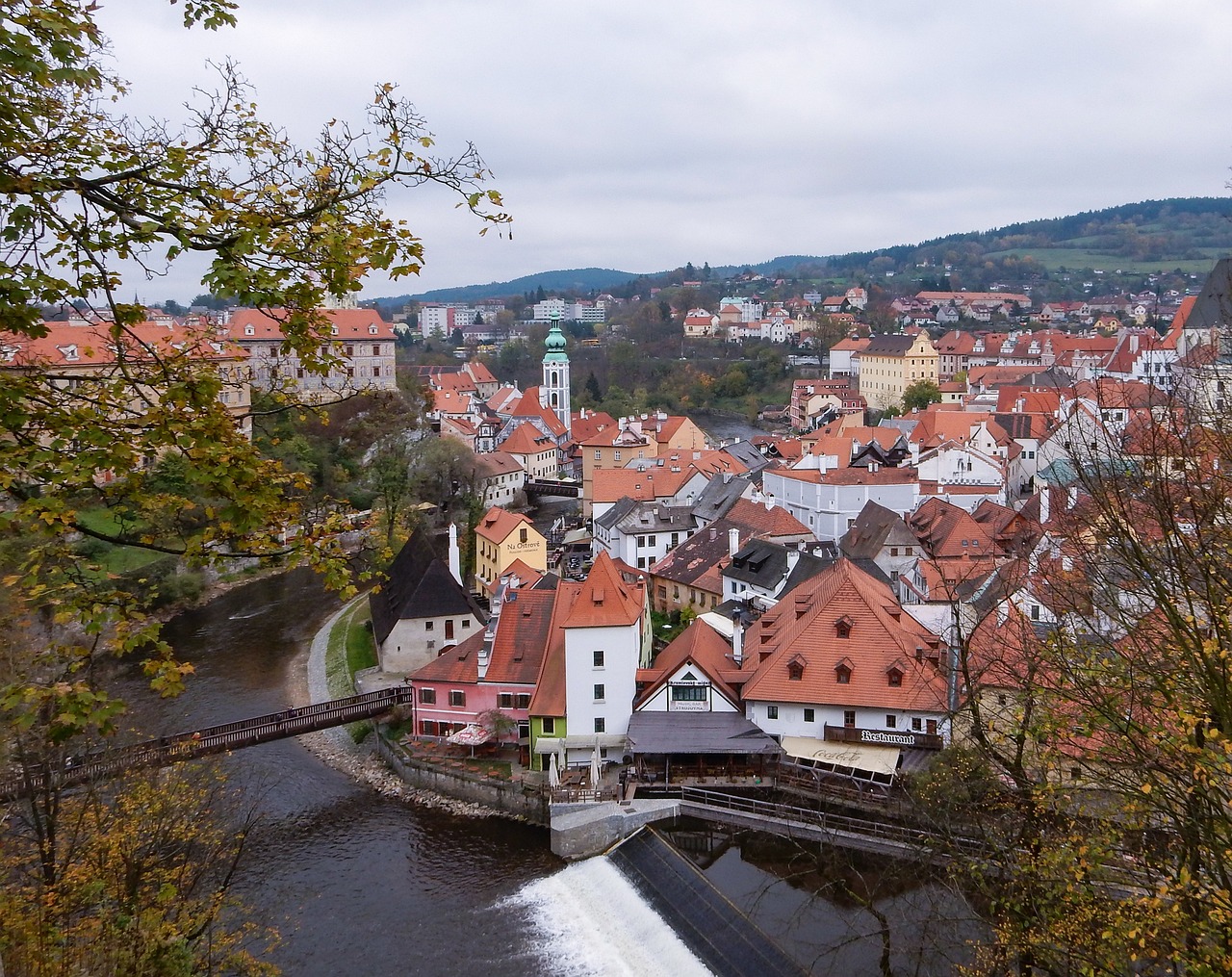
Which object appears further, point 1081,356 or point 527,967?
point 1081,356

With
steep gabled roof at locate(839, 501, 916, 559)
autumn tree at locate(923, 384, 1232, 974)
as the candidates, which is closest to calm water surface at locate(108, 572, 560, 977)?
autumn tree at locate(923, 384, 1232, 974)

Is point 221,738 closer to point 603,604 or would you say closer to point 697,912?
point 603,604

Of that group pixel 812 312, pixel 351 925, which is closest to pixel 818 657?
pixel 351 925

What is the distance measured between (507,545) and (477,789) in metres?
Result: 13.1

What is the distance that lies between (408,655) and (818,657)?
1187 centimetres

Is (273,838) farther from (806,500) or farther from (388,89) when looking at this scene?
(806,500)

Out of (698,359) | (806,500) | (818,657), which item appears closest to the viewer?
(818,657)

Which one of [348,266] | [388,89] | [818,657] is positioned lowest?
[818,657]

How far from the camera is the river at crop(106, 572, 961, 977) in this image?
1392 centimetres

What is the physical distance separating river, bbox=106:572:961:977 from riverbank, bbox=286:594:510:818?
0.32 meters

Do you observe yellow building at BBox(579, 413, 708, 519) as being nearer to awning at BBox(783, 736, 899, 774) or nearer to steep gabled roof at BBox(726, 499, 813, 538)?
steep gabled roof at BBox(726, 499, 813, 538)

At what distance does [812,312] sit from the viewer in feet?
417

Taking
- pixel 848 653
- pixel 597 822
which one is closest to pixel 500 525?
pixel 848 653

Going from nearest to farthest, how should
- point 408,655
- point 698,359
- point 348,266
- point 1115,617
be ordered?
point 348,266 → point 1115,617 → point 408,655 → point 698,359
